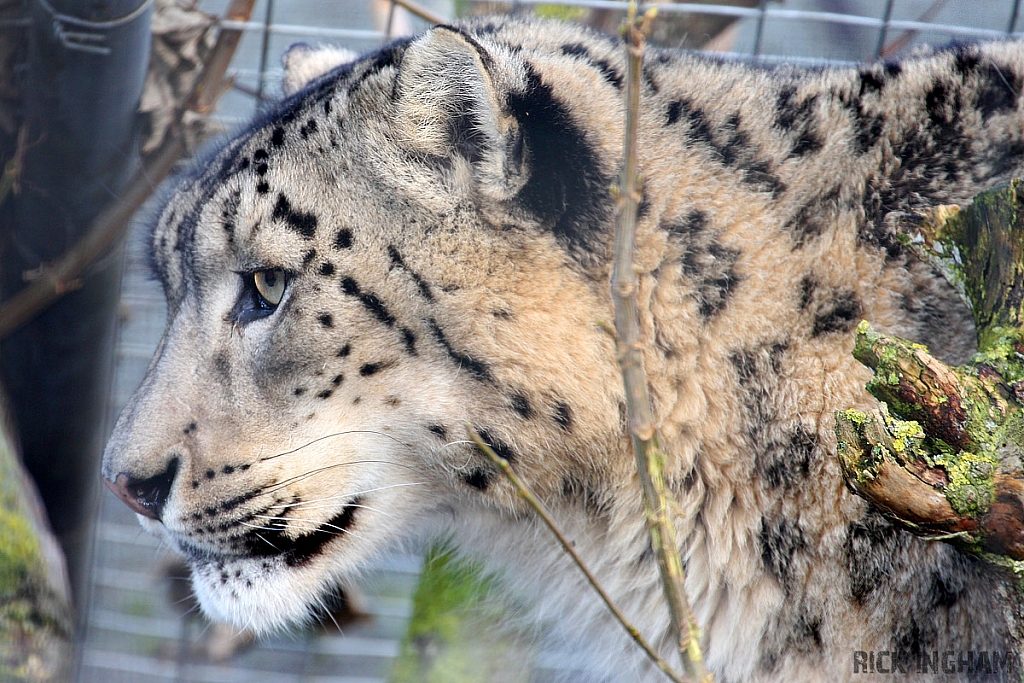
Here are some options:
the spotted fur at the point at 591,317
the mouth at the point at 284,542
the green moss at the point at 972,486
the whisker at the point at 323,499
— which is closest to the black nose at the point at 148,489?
the spotted fur at the point at 591,317

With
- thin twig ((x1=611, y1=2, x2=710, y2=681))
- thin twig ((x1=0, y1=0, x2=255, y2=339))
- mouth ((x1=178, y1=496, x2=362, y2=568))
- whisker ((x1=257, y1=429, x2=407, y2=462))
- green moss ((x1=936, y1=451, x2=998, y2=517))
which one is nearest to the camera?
thin twig ((x1=611, y1=2, x2=710, y2=681))

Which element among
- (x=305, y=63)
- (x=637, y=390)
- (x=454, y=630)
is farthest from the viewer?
(x=454, y=630)

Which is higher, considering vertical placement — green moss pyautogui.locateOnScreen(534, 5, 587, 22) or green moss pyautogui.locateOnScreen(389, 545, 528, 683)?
green moss pyautogui.locateOnScreen(534, 5, 587, 22)

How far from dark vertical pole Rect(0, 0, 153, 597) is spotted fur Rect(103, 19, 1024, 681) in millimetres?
1004

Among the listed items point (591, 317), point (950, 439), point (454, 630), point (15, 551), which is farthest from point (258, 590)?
point (950, 439)

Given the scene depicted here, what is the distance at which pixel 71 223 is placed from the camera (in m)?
3.15

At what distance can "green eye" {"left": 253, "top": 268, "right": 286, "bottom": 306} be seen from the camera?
7.15 ft

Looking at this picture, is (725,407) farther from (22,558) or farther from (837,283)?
(22,558)

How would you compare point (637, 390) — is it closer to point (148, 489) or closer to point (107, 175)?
point (148, 489)

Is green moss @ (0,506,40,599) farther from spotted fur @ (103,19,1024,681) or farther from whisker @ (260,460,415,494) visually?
whisker @ (260,460,415,494)

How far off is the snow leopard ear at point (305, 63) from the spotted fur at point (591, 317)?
2.29ft

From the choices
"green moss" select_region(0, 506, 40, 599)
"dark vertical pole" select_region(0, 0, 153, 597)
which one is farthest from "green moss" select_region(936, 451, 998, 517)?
"dark vertical pole" select_region(0, 0, 153, 597)

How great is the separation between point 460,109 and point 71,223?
5.62 ft

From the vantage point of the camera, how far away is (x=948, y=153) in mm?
2125
